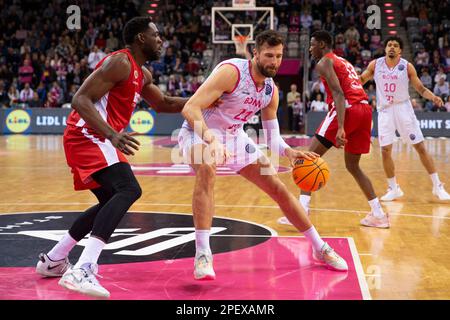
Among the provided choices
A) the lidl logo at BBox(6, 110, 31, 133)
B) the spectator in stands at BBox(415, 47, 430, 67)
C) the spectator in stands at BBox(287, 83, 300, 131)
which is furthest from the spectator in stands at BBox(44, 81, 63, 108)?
the spectator in stands at BBox(415, 47, 430, 67)

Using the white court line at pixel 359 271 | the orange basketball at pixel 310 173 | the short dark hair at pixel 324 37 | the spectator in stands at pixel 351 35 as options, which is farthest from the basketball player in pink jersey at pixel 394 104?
the spectator in stands at pixel 351 35

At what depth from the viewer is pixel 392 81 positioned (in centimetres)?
840

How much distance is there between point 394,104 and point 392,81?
1.16 ft

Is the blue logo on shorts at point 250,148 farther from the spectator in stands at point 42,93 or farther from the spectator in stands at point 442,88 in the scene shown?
the spectator in stands at point 42,93

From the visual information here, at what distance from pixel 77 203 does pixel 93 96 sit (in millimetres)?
3836

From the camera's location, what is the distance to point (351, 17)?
24766 millimetres

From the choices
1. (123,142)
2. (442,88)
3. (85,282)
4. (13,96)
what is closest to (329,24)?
(442,88)

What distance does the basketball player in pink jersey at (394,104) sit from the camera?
830cm

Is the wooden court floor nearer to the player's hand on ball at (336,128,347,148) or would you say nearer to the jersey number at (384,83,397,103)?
the player's hand on ball at (336,128,347,148)

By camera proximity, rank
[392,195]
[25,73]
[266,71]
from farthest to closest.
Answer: [25,73] < [392,195] < [266,71]

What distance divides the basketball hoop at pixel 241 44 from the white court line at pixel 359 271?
15738 mm

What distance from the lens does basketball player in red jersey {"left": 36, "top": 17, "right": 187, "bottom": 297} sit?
418 cm

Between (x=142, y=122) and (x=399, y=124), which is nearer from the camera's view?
(x=399, y=124)

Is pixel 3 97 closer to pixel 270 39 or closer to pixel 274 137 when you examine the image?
pixel 274 137
